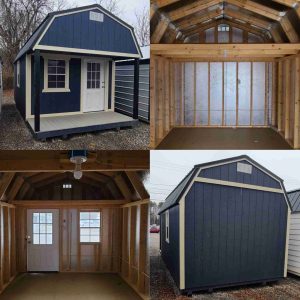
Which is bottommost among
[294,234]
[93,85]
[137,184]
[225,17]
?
[294,234]

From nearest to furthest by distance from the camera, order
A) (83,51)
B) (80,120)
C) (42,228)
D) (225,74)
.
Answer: (83,51), (80,120), (225,74), (42,228)

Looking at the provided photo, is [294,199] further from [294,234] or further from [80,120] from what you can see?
[80,120]

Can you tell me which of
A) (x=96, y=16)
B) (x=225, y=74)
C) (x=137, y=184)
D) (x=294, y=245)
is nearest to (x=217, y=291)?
(x=294, y=245)

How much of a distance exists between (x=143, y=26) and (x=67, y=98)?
1.01m

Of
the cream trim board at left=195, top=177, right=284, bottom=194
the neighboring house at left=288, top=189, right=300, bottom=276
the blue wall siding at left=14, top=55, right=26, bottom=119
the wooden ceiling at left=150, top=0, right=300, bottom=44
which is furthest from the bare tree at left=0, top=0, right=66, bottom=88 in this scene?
the neighboring house at left=288, top=189, right=300, bottom=276

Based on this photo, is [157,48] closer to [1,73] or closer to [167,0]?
[167,0]

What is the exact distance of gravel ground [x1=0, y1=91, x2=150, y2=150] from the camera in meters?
3.14

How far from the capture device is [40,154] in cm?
327

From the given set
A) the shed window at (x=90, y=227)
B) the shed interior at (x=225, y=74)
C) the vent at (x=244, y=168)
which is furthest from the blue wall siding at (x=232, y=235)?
the shed window at (x=90, y=227)

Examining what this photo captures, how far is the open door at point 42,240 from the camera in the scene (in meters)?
5.38

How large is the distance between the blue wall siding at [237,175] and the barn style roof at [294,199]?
450 millimetres

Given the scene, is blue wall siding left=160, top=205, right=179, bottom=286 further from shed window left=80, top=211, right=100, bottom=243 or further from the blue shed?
shed window left=80, top=211, right=100, bottom=243

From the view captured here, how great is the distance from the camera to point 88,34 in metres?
3.04

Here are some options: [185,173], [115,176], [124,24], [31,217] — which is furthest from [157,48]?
[31,217]
